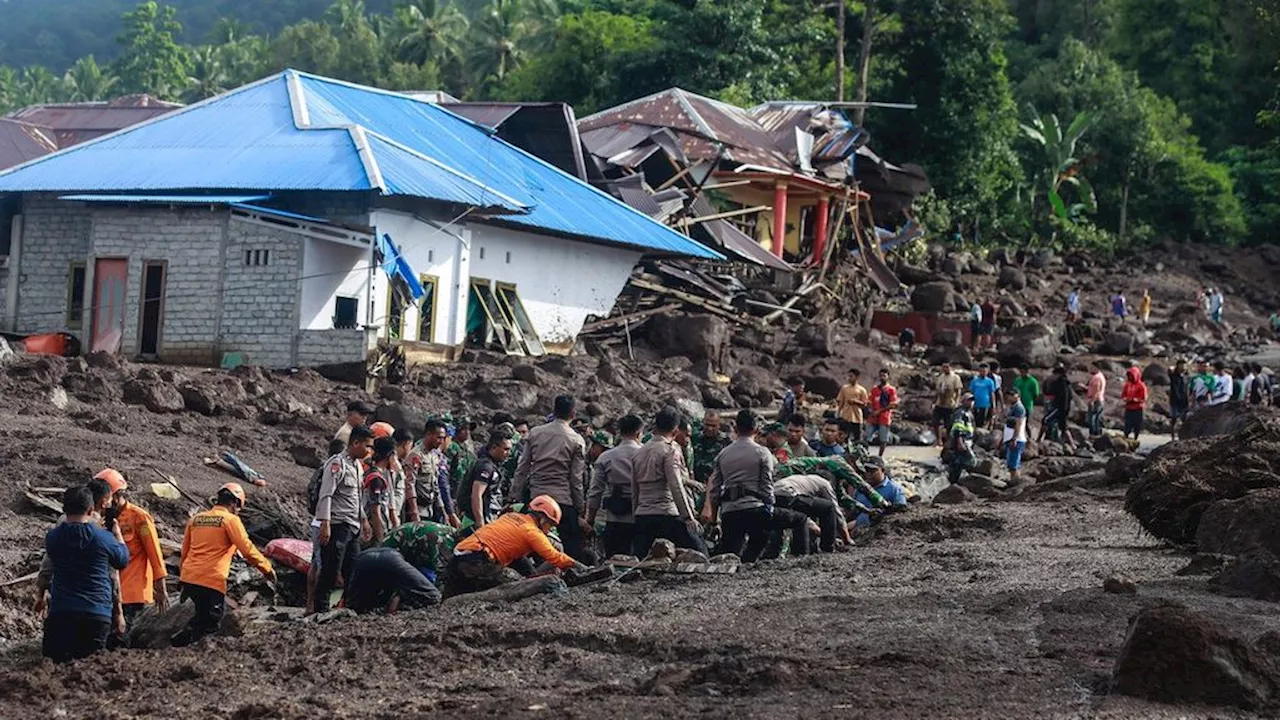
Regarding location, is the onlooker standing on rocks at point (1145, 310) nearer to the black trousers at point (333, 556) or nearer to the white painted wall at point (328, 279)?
the white painted wall at point (328, 279)

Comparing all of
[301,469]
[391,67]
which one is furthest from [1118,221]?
[301,469]

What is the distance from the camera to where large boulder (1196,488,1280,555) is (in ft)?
47.5

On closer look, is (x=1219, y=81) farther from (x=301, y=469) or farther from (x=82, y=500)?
(x=82, y=500)

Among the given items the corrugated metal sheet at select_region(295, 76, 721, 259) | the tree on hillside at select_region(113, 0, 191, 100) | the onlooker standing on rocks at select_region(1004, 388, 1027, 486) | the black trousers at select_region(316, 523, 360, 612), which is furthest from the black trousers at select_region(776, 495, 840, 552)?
the tree on hillside at select_region(113, 0, 191, 100)

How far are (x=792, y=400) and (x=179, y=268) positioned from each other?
9.53 m

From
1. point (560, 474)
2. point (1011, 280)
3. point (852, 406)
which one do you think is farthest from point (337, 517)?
point (1011, 280)

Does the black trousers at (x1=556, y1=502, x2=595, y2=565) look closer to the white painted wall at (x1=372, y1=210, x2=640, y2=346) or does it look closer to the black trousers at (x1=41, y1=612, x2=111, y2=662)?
the black trousers at (x1=41, y1=612, x2=111, y2=662)

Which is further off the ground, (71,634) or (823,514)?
(823,514)

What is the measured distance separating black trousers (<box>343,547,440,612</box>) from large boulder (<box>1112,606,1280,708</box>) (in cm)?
553

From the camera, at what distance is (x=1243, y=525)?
14.7 meters

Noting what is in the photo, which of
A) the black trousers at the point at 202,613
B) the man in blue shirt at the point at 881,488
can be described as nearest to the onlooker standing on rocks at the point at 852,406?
the man in blue shirt at the point at 881,488

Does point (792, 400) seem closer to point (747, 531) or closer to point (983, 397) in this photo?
point (983, 397)

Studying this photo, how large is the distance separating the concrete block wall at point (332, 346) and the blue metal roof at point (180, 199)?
2282 millimetres

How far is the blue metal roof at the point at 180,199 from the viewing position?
93.5ft
